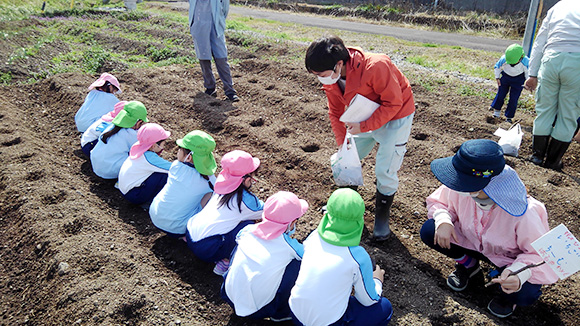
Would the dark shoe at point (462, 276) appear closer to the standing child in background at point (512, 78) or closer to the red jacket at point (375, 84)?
the red jacket at point (375, 84)

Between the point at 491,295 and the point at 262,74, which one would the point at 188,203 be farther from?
the point at 262,74

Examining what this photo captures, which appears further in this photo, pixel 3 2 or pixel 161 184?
pixel 3 2

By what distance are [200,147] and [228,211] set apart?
2.02 ft

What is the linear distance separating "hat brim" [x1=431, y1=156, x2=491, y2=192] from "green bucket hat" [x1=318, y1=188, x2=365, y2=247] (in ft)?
1.93

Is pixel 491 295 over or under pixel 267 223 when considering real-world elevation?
under

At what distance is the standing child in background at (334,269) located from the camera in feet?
7.10

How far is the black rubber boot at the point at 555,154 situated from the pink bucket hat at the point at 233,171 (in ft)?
11.6

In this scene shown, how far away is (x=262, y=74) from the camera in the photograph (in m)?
7.39

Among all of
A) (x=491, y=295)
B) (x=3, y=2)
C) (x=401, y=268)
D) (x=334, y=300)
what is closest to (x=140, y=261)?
(x=334, y=300)

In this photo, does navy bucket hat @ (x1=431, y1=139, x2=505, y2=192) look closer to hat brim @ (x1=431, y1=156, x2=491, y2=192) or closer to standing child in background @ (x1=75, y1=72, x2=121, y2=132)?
hat brim @ (x1=431, y1=156, x2=491, y2=192)

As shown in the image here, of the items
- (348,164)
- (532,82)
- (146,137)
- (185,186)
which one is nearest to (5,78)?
(146,137)

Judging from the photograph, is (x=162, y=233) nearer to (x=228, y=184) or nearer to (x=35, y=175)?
(x=228, y=184)

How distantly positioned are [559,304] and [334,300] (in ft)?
5.69

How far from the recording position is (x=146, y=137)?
356 centimetres
